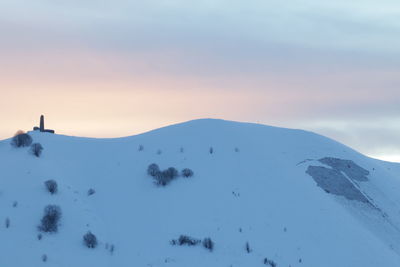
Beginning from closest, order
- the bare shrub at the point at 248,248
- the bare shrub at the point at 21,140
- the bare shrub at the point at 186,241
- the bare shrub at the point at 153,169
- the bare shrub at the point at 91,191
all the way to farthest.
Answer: the bare shrub at the point at 248,248 → the bare shrub at the point at 186,241 → the bare shrub at the point at 91,191 → the bare shrub at the point at 153,169 → the bare shrub at the point at 21,140

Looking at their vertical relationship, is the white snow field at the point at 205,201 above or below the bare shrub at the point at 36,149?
below

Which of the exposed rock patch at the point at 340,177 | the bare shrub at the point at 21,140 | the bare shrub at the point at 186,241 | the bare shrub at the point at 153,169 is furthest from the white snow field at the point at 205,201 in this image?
the bare shrub at the point at 153,169

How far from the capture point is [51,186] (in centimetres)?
4338

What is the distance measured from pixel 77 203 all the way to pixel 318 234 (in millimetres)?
14514

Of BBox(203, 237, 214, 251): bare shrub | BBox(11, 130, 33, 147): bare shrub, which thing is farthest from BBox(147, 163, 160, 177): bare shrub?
BBox(11, 130, 33, 147): bare shrub

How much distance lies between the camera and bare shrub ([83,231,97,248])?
38.8 m

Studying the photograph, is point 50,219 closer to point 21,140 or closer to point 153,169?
point 153,169

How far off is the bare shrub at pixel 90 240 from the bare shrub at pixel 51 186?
5.36 m

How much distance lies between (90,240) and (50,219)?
283 centimetres

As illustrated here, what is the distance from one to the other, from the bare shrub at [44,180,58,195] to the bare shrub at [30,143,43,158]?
4967 mm

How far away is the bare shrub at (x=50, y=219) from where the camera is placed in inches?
1558

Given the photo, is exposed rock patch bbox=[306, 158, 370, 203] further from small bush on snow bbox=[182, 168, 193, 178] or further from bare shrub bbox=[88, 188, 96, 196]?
bare shrub bbox=[88, 188, 96, 196]

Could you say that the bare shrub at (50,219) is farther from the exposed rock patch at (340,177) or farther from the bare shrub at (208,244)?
the exposed rock patch at (340,177)

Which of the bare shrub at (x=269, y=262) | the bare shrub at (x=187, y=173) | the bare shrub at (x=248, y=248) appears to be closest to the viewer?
the bare shrub at (x=269, y=262)
